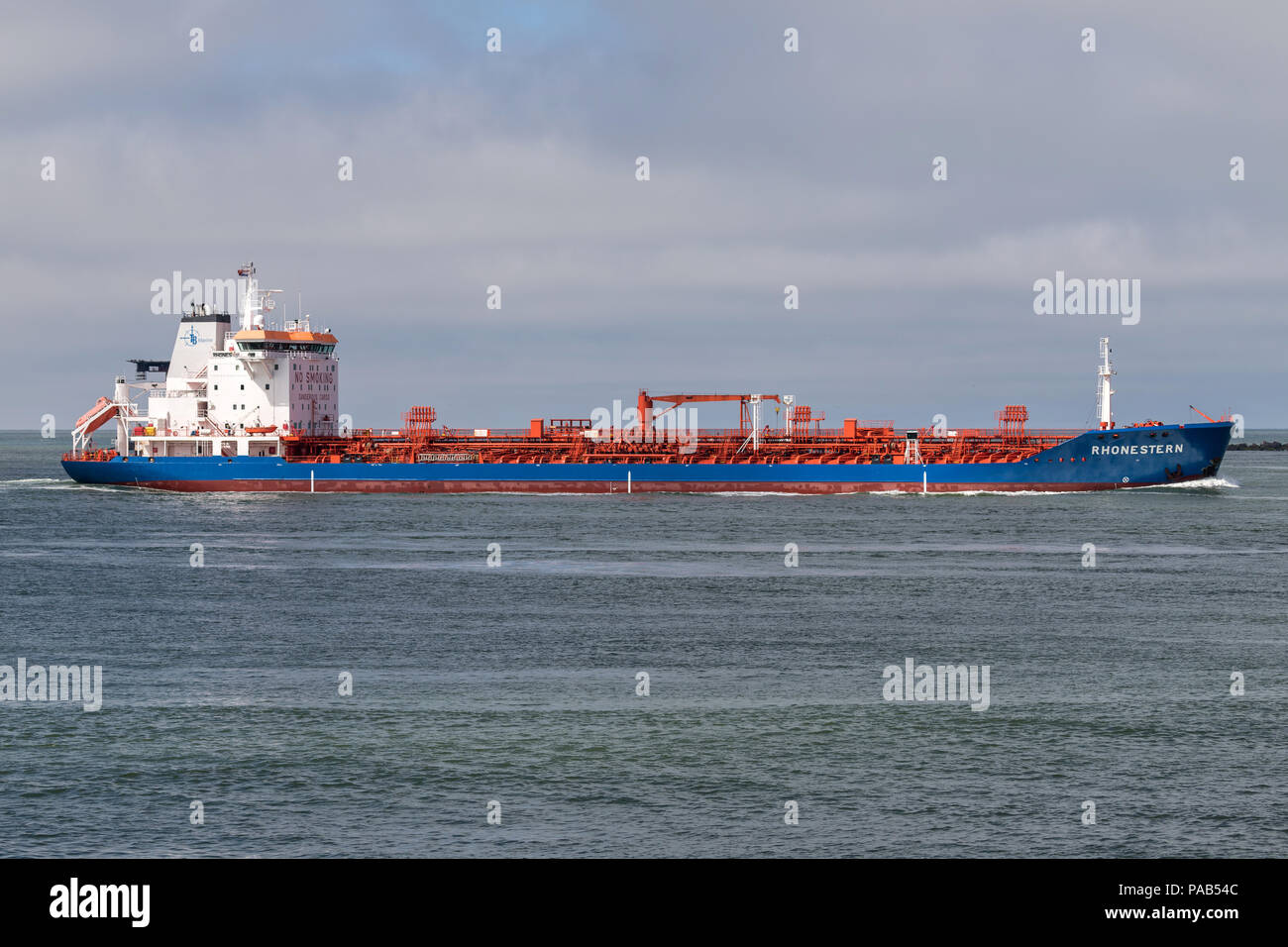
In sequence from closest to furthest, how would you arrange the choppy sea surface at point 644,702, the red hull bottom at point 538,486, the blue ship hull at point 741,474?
the choppy sea surface at point 644,702 < the blue ship hull at point 741,474 < the red hull bottom at point 538,486

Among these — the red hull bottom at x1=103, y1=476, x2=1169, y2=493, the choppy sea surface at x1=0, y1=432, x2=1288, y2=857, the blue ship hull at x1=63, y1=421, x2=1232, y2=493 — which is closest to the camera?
the choppy sea surface at x1=0, y1=432, x2=1288, y2=857

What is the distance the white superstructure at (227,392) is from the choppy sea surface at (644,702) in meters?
26.5

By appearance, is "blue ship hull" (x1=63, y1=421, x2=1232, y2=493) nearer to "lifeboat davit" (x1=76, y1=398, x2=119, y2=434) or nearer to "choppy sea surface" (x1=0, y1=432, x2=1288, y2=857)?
"lifeboat davit" (x1=76, y1=398, x2=119, y2=434)

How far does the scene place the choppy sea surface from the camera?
16797 millimetres

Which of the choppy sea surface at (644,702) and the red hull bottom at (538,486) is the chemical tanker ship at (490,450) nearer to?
the red hull bottom at (538,486)

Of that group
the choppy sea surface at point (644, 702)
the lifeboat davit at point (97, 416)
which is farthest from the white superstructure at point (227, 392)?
the choppy sea surface at point (644, 702)

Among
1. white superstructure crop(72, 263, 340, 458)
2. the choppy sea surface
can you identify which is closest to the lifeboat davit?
white superstructure crop(72, 263, 340, 458)

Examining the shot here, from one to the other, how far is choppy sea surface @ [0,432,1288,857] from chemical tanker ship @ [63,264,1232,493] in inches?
862

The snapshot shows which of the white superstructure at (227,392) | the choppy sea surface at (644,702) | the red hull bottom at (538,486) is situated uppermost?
the white superstructure at (227,392)

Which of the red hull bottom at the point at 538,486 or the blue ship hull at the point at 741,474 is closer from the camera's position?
the blue ship hull at the point at 741,474

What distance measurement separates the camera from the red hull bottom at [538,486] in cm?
7512

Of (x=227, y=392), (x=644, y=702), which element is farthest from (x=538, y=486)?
(x=644, y=702)

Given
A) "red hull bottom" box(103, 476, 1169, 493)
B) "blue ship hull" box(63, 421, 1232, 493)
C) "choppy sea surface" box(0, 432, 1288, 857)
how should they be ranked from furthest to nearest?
"red hull bottom" box(103, 476, 1169, 493)
"blue ship hull" box(63, 421, 1232, 493)
"choppy sea surface" box(0, 432, 1288, 857)

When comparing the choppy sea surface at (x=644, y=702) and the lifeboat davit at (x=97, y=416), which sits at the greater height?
the lifeboat davit at (x=97, y=416)
